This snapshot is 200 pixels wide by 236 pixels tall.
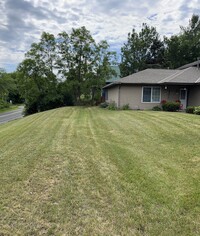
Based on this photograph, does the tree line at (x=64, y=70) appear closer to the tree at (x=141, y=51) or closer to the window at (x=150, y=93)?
the window at (x=150, y=93)

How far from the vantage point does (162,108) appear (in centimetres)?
1727

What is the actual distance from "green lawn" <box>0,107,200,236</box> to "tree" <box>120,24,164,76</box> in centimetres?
3386

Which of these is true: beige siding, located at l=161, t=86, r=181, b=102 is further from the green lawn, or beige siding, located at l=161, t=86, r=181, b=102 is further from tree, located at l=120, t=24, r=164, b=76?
tree, located at l=120, t=24, r=164, b=76

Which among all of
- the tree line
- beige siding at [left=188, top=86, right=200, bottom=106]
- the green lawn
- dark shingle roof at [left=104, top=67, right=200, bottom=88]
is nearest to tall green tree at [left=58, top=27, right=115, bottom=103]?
the tree line

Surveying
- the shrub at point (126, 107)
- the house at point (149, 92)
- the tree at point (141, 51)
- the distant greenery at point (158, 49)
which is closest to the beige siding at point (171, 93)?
the house at point (149, 92)

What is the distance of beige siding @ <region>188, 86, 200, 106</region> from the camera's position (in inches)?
Answer: 666

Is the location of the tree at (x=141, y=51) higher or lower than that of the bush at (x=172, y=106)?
higher

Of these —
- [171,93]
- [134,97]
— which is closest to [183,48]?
[171,93]

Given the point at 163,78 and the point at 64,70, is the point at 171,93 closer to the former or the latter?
the point at 163,78

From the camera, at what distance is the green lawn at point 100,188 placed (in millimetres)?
2947

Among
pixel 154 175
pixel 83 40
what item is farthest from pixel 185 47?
pixel 154 175

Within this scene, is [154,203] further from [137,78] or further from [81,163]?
[137,78]

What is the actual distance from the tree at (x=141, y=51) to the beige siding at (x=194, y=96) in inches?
860

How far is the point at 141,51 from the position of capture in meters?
39.8
